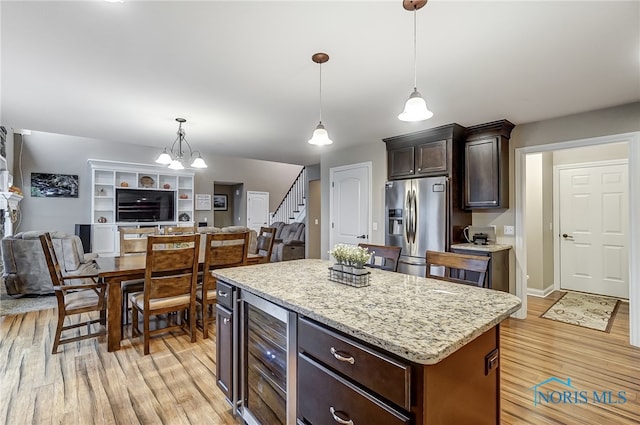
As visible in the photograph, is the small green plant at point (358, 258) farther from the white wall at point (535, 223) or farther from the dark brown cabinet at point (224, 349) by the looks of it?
the white wall at point (535, 223)

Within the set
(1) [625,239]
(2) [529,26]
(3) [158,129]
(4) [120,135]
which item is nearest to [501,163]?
(2) [529,26]

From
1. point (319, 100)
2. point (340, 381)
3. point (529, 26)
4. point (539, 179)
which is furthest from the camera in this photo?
point (539, 179)

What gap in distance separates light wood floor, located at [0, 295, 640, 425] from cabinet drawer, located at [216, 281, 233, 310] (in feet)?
2.32

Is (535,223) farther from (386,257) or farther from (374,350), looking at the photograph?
(374,350)

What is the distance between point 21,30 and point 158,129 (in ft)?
7.60

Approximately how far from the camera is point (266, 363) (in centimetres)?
167

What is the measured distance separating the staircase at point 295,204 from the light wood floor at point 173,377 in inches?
230

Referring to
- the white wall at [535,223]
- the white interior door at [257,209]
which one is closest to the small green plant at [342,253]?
the white wall at [535,223]

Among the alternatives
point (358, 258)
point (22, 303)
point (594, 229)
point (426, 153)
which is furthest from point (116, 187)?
point (594, 229)

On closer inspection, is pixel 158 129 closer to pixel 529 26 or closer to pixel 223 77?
A: pixel 223 77

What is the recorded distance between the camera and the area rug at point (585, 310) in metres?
3.65

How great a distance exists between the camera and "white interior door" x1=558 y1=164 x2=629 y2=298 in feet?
14.9

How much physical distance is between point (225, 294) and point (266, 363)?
1.80ft

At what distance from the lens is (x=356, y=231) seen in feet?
17.1
